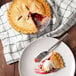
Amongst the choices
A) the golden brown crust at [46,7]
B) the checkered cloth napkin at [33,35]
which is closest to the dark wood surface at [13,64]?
the checkered cloth napkin at [33,35]

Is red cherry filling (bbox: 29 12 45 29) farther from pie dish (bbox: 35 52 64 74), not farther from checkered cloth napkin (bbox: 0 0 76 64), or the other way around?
pie dish (bbox: 35 52 64 74)

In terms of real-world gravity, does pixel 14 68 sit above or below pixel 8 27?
below

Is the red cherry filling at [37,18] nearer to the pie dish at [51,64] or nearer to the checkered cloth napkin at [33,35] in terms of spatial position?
the checkered cloth napkin at [33,35]

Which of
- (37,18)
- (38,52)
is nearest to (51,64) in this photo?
(38,52)

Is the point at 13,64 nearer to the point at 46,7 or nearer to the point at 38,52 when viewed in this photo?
the point at 38,52

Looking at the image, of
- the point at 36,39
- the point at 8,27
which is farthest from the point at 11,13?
the point at 36,39

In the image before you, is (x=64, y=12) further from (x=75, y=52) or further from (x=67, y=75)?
(x=67, y=75)
